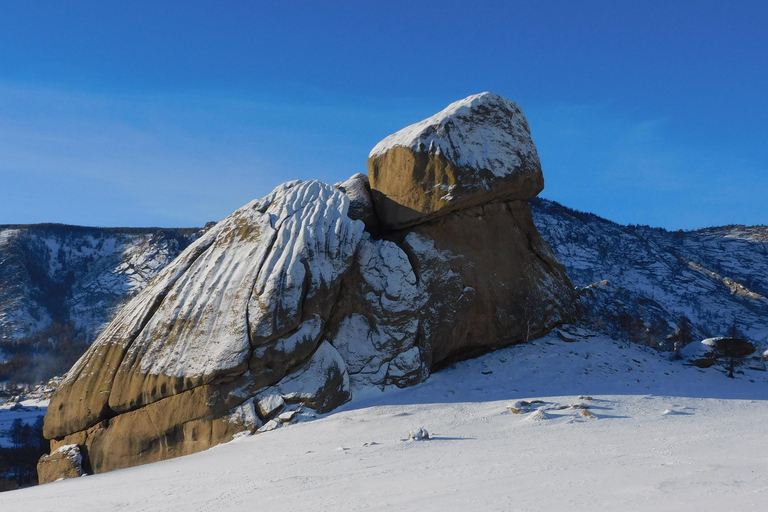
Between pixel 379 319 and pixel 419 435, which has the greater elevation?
pixel 379 319

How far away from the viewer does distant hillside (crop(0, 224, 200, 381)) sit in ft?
300

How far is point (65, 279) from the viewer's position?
111 meters

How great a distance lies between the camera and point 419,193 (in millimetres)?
26266

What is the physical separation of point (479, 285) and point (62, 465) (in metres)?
15.7

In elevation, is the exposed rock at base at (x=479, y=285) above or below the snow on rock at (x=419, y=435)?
above

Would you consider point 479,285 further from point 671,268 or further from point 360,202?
point 671,268

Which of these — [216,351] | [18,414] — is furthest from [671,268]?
[216,351]

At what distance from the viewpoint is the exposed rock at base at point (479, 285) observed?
981 inches

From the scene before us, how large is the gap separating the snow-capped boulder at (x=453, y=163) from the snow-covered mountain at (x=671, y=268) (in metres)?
39.2

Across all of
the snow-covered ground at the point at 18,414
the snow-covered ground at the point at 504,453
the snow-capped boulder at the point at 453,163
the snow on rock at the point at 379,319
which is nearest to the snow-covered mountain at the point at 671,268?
the snow-capped boulder at the point at 453,163

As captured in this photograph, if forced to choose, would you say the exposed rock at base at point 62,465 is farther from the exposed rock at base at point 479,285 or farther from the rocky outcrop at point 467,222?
the rocky outcrop at point 467,222

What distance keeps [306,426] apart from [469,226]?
11055 millimetres

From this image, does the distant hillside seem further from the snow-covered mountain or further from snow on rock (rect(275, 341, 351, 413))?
snow on rock (rect(275, 341, 351, 413))

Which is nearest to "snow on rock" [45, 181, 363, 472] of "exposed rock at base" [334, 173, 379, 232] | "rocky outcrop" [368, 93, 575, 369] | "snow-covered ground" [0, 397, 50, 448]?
"exposed rock at base" [334, 173, 379, 232]
